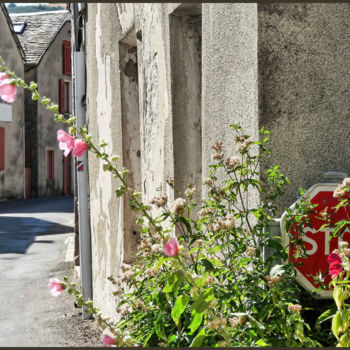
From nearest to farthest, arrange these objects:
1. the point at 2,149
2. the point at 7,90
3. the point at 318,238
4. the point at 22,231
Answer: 1. the point at 7,90
2. the point at 318,238
3. the point at 22,231
4. the point at 2,149

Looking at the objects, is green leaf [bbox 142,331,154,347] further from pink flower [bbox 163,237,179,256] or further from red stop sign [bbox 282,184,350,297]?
pink flower [bbox 163,237,179,256]

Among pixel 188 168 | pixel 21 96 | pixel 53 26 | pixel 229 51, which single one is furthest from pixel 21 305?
pixel 53 26

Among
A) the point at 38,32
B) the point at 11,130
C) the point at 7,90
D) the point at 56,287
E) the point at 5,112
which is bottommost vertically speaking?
the point at 56,287

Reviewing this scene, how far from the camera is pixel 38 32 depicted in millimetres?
33406

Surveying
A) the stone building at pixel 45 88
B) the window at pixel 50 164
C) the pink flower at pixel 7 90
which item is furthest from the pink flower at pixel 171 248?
the window at pixel 50 164

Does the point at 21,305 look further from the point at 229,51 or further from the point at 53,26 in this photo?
the point at 53,26

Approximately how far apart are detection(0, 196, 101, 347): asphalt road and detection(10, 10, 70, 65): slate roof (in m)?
15.9

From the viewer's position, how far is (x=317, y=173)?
10.4 feet

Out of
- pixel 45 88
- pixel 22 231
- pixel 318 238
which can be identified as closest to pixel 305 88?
pixel 318 238

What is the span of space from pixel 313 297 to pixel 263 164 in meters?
0.56

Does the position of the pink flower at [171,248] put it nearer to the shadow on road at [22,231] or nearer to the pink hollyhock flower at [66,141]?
the pink hollyhock flower at [66,141]

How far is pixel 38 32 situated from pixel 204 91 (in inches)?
1205

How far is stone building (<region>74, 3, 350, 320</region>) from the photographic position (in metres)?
3.20

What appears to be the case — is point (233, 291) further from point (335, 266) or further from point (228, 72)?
point (228, 72)
